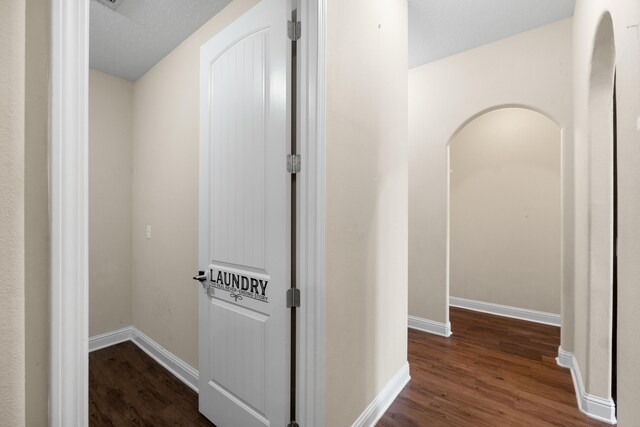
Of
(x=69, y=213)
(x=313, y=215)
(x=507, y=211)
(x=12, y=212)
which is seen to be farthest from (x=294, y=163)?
(x=507, y=211)

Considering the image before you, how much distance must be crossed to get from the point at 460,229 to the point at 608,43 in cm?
276

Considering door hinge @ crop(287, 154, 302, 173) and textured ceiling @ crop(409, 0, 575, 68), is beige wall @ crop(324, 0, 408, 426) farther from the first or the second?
textured ceiling @ crop(409, 0, 575, 68)

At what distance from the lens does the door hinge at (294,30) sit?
143 cm

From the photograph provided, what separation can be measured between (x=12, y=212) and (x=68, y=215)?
0.11m

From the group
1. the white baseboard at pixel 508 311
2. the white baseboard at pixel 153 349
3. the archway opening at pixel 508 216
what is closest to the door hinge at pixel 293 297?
the white baseboard at pixel 153 349

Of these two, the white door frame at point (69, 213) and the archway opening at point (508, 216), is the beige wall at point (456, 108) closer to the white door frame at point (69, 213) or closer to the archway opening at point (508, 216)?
the archway opening at point (508, 216)

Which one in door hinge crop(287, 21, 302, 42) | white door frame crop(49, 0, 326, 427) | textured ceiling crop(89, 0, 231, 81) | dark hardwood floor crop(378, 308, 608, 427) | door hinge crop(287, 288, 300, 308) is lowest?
dark hardwood floor crop(378, 308, 608, 427)

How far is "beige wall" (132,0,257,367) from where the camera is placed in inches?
89.4

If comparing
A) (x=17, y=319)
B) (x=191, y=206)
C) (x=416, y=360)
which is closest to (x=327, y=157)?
(x=17, y=319)

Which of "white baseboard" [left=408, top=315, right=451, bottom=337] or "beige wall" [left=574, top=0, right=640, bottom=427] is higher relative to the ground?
"beige wall" [left=574, top=0, right=640, bottom=427]

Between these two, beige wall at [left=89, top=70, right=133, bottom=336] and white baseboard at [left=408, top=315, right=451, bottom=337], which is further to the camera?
white baseboard at [left=408, top=315, right=451, bottom=337]

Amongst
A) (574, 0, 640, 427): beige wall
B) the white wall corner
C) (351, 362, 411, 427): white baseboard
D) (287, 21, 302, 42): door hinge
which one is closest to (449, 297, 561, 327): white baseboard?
the white wall corner

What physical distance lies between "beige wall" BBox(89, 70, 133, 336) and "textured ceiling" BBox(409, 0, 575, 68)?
9.46ft

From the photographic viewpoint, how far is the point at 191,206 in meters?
2.29
